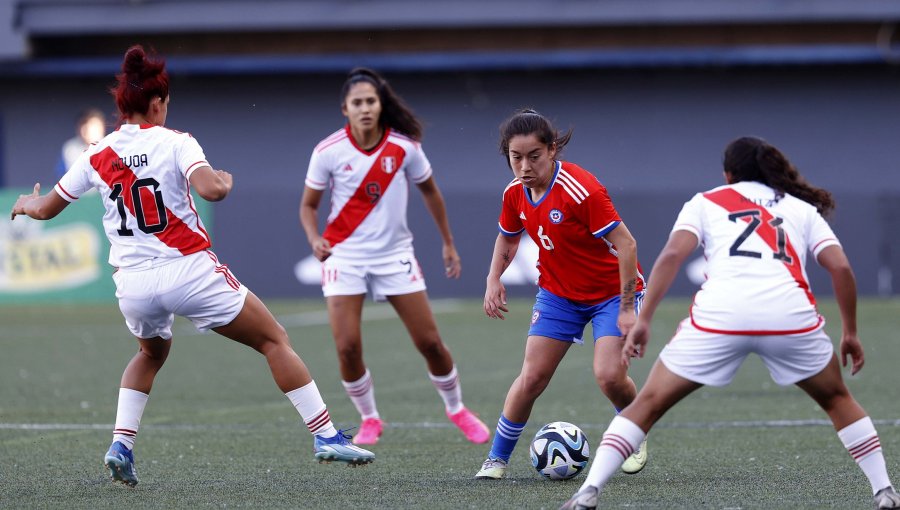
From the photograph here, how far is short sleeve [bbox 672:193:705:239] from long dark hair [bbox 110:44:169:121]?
2400 mm

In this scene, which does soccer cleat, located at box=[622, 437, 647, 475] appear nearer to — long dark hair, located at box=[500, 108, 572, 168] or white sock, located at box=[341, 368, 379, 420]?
long dark hair, located at box=[500, 108, 572, 168]

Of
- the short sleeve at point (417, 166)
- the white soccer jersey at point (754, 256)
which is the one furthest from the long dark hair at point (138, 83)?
the white soccer jersey at point (754, 256)

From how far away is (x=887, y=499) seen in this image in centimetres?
499

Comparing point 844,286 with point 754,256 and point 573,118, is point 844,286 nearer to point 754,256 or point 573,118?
point 754,256

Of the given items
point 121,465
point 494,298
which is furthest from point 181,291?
point 494,298

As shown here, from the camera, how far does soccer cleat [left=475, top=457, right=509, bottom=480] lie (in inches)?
241

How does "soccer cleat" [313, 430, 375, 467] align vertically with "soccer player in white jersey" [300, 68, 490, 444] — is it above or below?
below

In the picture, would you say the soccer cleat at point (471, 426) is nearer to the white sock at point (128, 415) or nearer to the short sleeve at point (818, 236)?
the white sock at point (128, 415)

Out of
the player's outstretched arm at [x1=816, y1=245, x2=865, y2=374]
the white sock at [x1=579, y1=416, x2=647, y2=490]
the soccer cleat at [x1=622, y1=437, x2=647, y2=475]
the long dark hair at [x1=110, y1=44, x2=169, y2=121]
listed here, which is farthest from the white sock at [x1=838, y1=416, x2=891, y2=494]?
the long dark hair at [x1=110, y1=44, x2=169, y2=121]

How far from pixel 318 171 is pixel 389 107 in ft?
1.87

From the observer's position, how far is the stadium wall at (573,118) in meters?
22.9

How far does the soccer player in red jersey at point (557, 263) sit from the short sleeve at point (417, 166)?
1607mm

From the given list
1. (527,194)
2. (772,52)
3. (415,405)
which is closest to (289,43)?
(772,52)

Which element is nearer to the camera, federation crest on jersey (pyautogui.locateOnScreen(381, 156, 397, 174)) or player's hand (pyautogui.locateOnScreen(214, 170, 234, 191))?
player's hand (pyautogui.locateOnScreen(214, 170, 234, 191))
